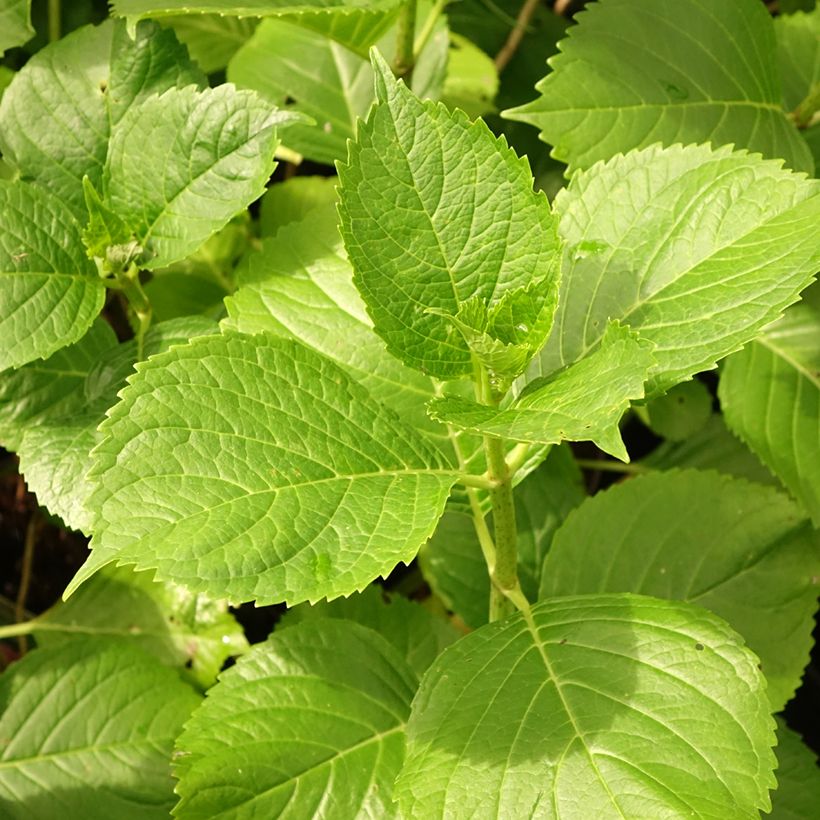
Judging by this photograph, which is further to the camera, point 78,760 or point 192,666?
point 192,666

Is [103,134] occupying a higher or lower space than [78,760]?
higher

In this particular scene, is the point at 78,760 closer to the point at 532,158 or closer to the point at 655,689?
the point at 655,689

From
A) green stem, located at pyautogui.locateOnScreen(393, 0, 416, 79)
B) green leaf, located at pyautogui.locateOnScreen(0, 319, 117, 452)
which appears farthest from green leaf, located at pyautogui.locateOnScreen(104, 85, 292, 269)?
green stem, located at pyautogui.locateOnScreen(393, 0, 416, 79)

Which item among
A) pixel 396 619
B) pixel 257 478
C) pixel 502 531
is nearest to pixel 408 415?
pixel 502 531

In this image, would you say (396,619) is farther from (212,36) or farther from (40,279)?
(212,36)

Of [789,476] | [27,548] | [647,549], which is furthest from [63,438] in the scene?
[789,476]

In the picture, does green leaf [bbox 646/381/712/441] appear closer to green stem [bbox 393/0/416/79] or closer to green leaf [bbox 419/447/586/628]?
green leaf [bbox 419/447/586/628]
